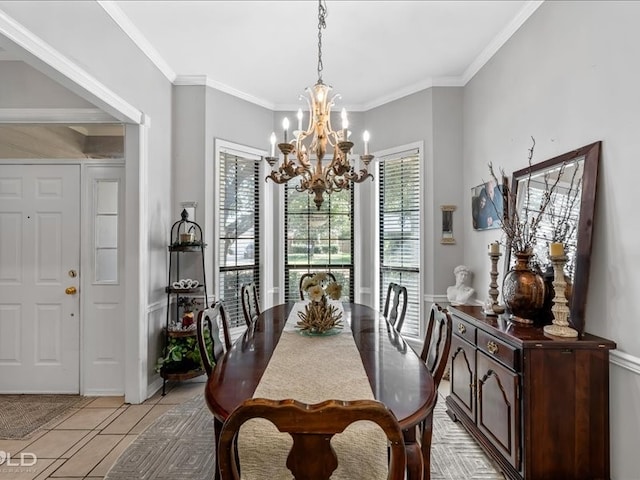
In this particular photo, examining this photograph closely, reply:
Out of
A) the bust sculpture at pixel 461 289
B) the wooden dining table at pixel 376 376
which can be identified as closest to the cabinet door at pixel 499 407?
the wooden dining table at pixel 376 376

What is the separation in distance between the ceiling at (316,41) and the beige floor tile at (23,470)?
3116mm

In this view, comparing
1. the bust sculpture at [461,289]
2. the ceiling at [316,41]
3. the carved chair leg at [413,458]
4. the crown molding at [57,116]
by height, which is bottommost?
the carved chair leg at [413,458]

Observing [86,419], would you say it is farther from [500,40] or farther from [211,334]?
[500,40]

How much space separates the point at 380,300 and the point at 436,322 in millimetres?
2489

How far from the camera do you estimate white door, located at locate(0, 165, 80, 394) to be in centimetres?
334

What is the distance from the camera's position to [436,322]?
1.95 m

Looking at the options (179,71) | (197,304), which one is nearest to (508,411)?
(197,304)

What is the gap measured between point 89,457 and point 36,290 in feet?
5.77

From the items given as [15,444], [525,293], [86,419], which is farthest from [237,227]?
[525,293]

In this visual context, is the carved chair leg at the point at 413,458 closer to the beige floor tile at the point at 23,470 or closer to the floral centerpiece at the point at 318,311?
the floral centerpiece at the point at 318,311

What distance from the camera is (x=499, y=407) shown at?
2.08 m

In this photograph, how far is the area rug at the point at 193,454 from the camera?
2178 mm

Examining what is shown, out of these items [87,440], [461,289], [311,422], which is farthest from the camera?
[461,289]

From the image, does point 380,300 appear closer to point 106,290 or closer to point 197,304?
point 197,304
